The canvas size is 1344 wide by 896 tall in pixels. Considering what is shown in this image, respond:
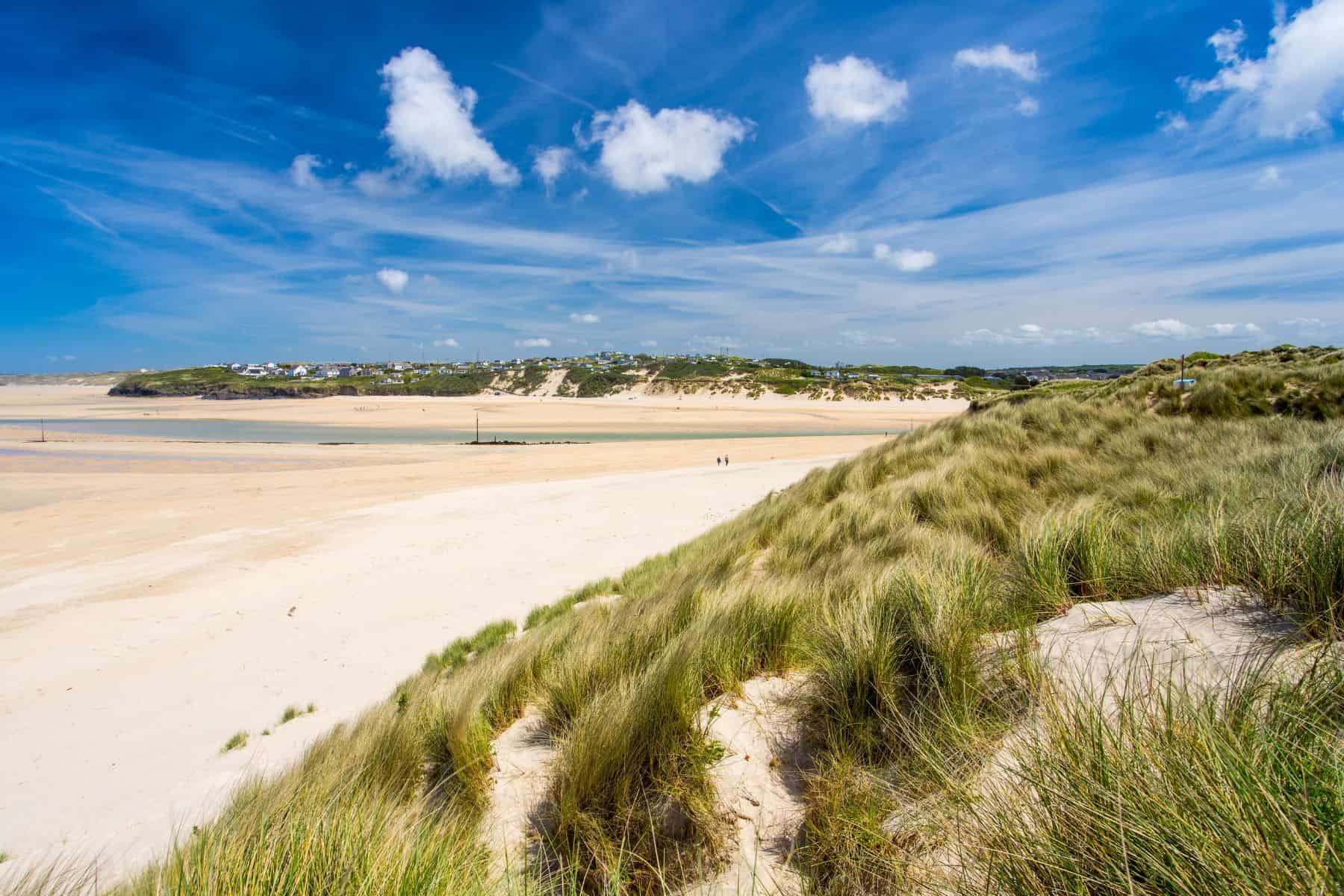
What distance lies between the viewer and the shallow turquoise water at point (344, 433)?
40062 mm

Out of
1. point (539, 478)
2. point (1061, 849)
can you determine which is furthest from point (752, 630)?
point (539, 478)

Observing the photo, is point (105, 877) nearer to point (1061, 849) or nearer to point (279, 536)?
point (1061, 849)

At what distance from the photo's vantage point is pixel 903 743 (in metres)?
2.28

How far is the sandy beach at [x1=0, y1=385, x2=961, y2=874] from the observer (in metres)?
4.83

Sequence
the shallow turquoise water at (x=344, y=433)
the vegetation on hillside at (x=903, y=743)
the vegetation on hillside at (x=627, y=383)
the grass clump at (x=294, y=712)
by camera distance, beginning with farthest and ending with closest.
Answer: the vegetation on hillside at (x=627, y=383), the shallow turquoise water at (x=344, y=433), the grass clump at (x=294, y=712), the vegetation on hillside at (x=903, y=743)

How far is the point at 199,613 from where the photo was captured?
866 centimetres

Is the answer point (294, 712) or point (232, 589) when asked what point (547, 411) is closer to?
point (232, 589)

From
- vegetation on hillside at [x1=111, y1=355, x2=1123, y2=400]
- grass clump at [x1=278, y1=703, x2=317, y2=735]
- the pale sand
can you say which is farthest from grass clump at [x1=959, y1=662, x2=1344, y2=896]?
vegetation on hillside at [x1=111, y1=355, x2=1123, y2=400]

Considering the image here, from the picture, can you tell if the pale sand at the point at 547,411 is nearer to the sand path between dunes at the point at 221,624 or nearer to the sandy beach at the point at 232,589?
the sandy beach at the point at 232,589

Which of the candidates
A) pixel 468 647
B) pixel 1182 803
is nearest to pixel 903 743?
pixel 1182 803

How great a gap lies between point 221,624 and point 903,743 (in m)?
9.92

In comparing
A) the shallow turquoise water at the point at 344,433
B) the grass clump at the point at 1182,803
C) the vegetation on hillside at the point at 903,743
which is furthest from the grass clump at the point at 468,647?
the shallow turquoise water at the point at 344,433

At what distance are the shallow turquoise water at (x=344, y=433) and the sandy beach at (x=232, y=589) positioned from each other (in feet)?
39.5

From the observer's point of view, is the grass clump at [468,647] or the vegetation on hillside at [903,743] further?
the grass clump at [468,647]
